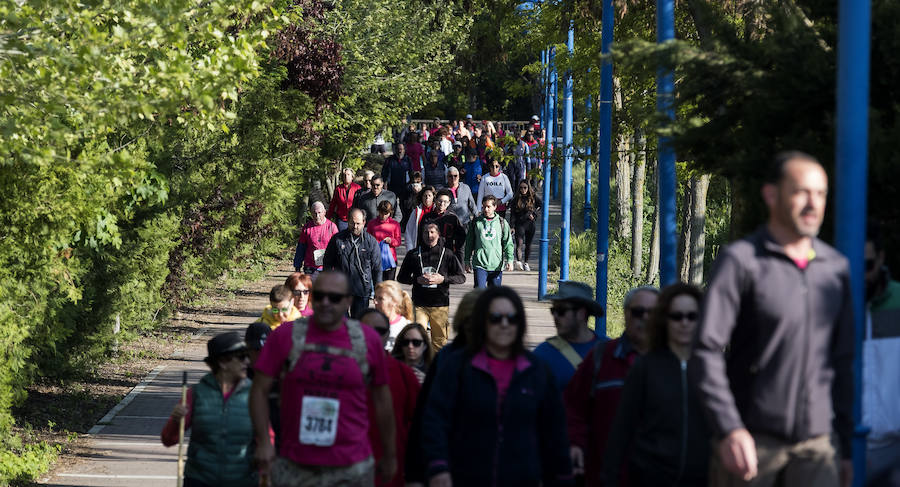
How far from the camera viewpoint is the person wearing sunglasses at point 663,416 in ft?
17.4

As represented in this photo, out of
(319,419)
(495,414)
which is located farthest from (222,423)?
(495,414)

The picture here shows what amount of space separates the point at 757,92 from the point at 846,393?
2.29 m

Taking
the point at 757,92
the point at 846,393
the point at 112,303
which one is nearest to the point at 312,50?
the point at 112,303

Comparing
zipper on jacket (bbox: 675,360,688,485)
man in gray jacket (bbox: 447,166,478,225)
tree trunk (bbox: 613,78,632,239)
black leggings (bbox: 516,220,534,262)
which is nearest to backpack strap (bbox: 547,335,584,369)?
zipper on jacket (bbox: 675,360,688,485)

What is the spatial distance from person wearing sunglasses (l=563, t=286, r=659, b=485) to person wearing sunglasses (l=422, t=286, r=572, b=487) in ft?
2.17

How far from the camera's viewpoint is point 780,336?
4.36 meters

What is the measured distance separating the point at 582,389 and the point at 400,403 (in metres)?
0.93

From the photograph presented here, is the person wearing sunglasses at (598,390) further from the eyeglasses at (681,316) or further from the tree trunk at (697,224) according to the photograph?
the tree trunk at (697,224)

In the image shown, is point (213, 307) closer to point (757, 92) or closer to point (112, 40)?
point (112, 40)

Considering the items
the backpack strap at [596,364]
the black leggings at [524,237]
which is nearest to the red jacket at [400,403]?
the backpack strap at [596,364]

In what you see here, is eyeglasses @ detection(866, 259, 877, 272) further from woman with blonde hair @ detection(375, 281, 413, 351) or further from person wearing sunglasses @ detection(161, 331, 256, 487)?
woman with blonde hair @ detection(375, 281, 413, 351)

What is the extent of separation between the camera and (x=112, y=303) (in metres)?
15.3

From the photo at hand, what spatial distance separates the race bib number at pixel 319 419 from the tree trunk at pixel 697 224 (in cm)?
1319

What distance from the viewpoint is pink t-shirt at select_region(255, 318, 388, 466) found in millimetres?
6062
